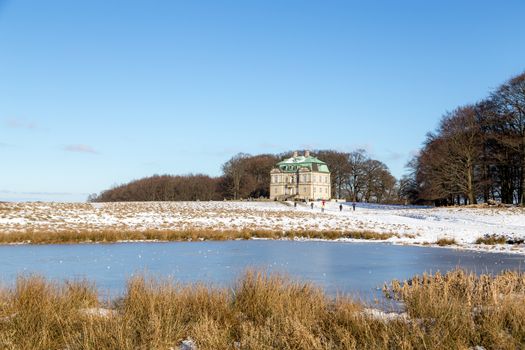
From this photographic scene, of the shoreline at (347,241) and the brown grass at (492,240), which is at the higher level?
the brown grass at (492,240)

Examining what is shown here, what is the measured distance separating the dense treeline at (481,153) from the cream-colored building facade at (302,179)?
42.0 m

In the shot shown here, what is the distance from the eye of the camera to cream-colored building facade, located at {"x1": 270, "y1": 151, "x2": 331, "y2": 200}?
107 metres

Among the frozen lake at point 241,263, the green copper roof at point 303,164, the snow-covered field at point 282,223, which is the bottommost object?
the frozen lake at point 241,263

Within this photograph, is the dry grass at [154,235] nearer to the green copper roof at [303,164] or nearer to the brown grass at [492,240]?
the brown grass at [492,240]

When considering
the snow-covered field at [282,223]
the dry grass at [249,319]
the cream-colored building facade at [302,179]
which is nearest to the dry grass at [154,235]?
the snow-covered field at [282,223]

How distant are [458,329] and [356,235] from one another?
24450 millimetres

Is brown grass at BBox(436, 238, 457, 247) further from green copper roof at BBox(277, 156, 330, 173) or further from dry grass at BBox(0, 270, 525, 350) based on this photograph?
green copper roof at BBox(277, 156, 330, 173)

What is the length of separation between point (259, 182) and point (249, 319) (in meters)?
108

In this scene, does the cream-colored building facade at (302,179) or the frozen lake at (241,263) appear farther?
the cream-colored building facade at (302,179)

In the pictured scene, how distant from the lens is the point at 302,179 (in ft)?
357

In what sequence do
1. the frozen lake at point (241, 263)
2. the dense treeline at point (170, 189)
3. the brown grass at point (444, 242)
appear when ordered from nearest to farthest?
the frozen lake at point (241, 263) → the brown grass at point (444, 242) → the dense treeline at point (170, 189)

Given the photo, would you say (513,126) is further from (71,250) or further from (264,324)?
(264,324)

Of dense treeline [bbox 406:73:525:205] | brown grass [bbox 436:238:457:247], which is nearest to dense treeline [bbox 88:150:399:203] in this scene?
dense treeline [bbox 406:73:525:205]

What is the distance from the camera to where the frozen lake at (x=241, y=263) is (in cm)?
1332
